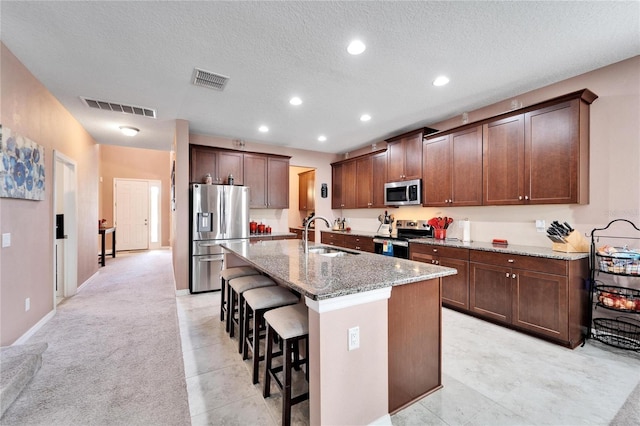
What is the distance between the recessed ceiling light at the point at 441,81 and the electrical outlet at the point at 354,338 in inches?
105

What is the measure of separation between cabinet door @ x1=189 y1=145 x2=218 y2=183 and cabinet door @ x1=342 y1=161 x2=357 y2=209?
8.70 ft

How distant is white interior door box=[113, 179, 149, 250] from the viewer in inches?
337

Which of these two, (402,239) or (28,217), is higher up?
(28,217)

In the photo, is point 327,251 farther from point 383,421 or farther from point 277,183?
point 277,183

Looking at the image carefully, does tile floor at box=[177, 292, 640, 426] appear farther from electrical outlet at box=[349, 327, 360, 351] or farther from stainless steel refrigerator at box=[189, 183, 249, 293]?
stainless steel refrigerator at box=[189, 183, 249, 293]

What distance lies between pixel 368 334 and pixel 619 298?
2.53m

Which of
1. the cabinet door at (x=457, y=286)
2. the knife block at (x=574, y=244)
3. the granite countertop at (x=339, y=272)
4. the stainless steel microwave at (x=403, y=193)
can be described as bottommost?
the cabinet door at (x=457, y=286)

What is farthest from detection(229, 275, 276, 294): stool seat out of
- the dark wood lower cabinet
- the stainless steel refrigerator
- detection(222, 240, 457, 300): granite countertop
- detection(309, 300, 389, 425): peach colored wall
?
the stainless steel refrigerator

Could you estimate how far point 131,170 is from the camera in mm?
8734

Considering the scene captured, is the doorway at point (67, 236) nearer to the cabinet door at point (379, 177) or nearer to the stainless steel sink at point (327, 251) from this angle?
the stainless steel sink at point (327, 251)

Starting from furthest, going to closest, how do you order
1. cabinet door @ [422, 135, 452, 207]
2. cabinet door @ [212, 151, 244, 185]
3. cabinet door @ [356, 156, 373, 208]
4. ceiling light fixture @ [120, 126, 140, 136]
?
cabinet door @ [356, 156, 373, 208] → cabinet door @ [212, 151, 244, 185] → ceiling light fixture @ [120, 126, 140, 136] → cabinet door @ [422, 135, 452, 207]

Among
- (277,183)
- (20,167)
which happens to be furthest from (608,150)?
(20,167)

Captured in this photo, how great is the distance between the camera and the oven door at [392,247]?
13.4 feet

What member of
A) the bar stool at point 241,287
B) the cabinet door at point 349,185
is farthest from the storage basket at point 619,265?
the cabinet door at point 349,185
